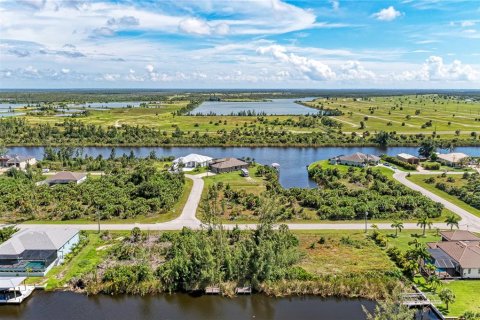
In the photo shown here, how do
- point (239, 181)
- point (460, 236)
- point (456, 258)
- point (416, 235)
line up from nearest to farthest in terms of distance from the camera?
point (456, 258)
point (460, 236)
point (416, 235)
point (239, 181)

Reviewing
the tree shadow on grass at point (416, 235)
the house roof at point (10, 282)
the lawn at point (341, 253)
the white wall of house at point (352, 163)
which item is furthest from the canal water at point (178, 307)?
the white wall of house at point (352, 163)

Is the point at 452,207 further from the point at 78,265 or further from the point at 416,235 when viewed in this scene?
the point at 78,265

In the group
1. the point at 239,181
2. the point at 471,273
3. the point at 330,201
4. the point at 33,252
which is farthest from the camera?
the point at 239,181

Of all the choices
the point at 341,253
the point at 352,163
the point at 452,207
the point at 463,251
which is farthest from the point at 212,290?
the point at 352,163

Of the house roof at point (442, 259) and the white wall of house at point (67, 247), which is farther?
the white wall of house at point (67, 247)

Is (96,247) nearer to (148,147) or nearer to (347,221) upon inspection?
(347,221)

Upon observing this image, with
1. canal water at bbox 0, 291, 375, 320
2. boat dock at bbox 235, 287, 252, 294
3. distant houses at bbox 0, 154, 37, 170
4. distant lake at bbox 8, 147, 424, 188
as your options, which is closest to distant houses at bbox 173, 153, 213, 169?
distant lake at bbox 8, 147, 424, 188

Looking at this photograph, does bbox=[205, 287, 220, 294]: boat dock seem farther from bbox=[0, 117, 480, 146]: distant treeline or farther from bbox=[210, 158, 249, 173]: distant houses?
bbox=[0, 117, 480, 146]: distant treeline

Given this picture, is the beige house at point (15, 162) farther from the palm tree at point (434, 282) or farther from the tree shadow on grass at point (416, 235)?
the palm tree at point (434, 282)
